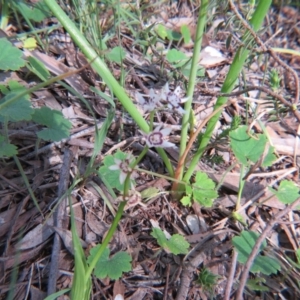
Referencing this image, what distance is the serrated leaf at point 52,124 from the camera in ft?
3.94

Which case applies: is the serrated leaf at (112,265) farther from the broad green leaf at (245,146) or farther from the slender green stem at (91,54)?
the broad green leaf at (245,146)

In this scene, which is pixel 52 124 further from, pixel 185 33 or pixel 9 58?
pixel 185 33

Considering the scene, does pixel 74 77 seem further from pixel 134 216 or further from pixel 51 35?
pixel 134 216

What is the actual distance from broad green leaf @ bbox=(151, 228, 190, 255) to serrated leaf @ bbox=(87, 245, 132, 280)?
11 centimetres

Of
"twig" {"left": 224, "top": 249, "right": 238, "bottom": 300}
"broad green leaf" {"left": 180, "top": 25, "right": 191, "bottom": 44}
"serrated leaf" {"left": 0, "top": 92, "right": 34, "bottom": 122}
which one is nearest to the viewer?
"twig" {"left": 224, "top": 249, "right": 238, "bottom": 300}

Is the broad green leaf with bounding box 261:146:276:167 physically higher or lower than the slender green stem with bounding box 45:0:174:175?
lower

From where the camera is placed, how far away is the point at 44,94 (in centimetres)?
147

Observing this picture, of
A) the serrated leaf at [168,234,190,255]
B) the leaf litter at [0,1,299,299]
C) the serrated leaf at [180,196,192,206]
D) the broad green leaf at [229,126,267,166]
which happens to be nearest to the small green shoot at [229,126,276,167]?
the broad green leaf at [229,126,267,166]

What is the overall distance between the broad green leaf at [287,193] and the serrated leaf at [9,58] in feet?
3.26

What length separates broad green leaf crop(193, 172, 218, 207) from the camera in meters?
1.19

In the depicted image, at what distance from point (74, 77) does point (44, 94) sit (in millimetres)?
166

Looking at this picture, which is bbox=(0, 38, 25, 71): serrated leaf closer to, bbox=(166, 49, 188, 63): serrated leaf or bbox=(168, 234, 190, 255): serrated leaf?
bbox=(166, 49, 188, 63): serrated leaf

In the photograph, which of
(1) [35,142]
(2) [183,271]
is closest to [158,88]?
(1) [35,142]

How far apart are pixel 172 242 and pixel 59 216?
37 cm
